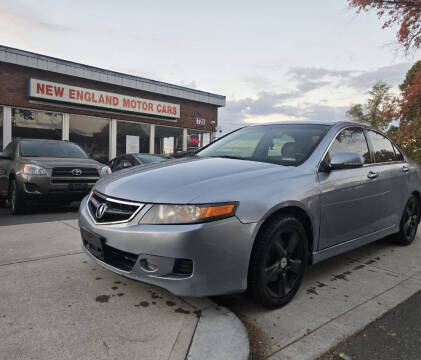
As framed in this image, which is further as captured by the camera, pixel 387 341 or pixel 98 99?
pixel 98 99

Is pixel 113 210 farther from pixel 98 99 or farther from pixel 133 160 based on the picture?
pixel 98 99

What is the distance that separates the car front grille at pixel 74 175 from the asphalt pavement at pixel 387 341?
5300mm

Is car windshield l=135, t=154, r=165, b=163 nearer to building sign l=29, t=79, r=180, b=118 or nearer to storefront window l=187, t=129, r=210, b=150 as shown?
building sign l=29, t=79, r=180, b=118

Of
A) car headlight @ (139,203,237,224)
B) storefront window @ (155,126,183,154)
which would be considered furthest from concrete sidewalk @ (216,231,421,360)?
storefront window @ (155,126,183,154)

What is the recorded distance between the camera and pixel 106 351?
1837 mm

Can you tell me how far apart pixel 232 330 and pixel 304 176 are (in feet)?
4.22

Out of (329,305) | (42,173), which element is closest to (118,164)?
(42,173)

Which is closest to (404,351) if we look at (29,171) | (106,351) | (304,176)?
(304,176)

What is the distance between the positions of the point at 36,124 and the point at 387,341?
13637 millimetres

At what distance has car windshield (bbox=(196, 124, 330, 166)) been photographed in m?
3.02

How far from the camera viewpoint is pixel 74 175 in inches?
243

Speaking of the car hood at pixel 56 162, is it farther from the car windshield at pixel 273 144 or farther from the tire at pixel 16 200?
the car windshield at pixel 273 144

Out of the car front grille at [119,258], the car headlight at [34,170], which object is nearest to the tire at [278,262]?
the car front grille at [119,258]

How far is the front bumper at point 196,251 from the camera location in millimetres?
2072
